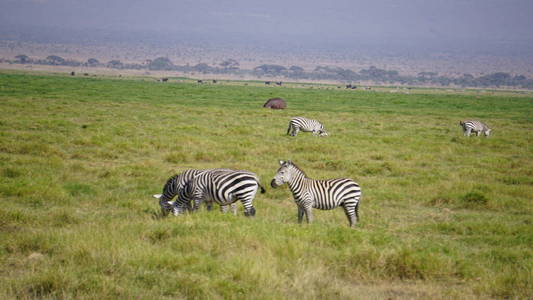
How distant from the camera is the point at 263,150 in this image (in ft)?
59.4

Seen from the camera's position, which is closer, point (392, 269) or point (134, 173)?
point (392, 269)

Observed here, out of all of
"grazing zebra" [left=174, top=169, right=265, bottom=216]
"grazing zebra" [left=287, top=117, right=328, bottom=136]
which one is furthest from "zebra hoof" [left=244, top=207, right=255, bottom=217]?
"grazing zebra" [left=287, top=117, right=328, bottom=136]

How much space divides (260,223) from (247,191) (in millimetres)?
946

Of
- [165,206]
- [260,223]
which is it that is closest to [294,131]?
[165,206]

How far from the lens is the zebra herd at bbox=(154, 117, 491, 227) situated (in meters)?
9.29

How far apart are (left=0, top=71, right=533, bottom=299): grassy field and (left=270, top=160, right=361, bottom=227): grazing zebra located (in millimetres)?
381

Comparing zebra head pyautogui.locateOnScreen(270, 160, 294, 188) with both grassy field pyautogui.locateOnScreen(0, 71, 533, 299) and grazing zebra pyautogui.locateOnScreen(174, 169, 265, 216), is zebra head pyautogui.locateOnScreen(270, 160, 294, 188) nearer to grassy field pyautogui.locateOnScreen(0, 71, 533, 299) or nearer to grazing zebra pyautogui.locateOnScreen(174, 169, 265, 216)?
grazing zebra pyautogui.locateOnScreen(174, 169, 265, 216)

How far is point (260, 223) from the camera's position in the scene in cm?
846

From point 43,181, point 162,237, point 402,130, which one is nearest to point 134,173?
point 43,181

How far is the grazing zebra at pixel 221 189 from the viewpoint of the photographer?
30.4 ft

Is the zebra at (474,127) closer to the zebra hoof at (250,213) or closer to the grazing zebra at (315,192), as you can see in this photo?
the grazing zebra at (315,192)

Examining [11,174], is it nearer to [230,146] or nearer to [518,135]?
[230,146]

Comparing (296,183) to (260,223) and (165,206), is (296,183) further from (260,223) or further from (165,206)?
(165,206)

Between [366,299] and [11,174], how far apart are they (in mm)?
10178
